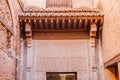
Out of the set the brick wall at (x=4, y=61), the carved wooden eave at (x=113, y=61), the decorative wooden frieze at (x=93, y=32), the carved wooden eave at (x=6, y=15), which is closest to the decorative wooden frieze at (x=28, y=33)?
the carved wooden eave at (x=6, y=15)

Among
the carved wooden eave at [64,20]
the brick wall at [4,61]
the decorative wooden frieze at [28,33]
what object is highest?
the carved wooden eave at [64,20]

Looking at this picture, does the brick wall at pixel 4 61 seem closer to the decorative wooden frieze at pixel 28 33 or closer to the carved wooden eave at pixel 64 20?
the decorative wooden frieze at pixel 28 33

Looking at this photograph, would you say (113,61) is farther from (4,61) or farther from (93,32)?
(4,61)

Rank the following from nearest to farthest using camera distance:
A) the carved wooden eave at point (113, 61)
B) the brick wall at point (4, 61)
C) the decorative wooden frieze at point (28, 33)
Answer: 1. the brick wall at point (4, 61)
2. the carved wooden eave at point (113, 61)
3. the decorative wooden frieze at point (28, 33)

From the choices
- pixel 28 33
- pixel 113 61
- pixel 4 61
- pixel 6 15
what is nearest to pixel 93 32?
pixel 113 61

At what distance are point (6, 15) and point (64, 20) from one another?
7.89ft

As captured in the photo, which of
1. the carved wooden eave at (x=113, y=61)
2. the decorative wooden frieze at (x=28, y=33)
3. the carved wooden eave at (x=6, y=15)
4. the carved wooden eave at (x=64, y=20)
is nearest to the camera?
the carved wooden eave at (x=6, y=15)

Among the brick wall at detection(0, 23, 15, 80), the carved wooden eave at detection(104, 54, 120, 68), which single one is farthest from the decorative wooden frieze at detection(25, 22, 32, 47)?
the carved wooden eave at detection(104, 54, 120, 68)

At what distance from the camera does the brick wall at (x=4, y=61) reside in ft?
19.7

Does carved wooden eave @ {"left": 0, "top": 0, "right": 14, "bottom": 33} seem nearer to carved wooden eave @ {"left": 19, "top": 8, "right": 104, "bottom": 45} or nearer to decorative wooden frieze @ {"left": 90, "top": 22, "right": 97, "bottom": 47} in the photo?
carved wooden eave @ {"left": 19, "top": 8, "right": 104, "bottom": 45}

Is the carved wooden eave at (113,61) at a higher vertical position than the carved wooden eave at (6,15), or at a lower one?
lower

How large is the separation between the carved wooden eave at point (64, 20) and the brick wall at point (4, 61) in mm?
1936

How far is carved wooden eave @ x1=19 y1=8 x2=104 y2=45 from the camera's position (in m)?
8.33

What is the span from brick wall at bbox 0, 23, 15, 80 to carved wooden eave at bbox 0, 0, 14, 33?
0.20m
